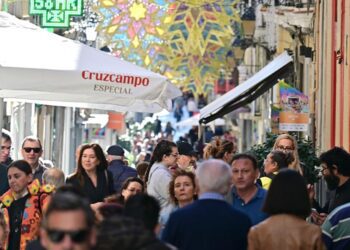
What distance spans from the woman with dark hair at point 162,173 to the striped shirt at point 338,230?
226 centimetres

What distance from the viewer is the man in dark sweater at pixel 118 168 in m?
18.4

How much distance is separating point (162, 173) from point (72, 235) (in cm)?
772

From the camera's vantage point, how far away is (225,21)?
26953 millimetres

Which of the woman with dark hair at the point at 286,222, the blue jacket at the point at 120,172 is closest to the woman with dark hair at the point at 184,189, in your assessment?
the woman with dark hair at the point at 286,222

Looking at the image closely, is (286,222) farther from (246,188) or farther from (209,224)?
(246,188)

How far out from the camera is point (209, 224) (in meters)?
9.82

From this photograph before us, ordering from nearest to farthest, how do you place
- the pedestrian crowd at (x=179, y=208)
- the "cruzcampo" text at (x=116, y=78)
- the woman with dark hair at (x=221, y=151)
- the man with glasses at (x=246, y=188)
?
1. the pedestrian crowd at (x=179, y=208)
2. the man with glasses at (x=246, y=188)
3. the "cruzcampo" text at (x=116, y=78)
4. the woman with dark hair at (x=221, y=151)

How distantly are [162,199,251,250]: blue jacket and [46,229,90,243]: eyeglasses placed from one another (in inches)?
103

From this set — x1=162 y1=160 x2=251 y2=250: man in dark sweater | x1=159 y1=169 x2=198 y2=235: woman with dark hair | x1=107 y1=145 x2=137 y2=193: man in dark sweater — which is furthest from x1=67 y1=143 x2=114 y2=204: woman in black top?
x1=162 y1=160 x2=251 y2=250: man in dark sweater

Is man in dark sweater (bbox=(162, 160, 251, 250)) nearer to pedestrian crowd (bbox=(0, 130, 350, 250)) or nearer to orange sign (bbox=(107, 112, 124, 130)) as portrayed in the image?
pedestrian crowd (bbox=(0, 130, 350, 250))

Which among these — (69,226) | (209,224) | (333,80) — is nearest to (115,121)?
(333,80)

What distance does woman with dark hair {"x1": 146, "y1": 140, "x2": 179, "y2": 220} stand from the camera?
47.4ft

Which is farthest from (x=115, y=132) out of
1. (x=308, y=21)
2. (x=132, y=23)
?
(x=132, y=23)

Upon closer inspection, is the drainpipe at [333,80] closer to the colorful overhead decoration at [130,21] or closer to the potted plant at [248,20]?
the colorful overhead decoration at [130,21]
